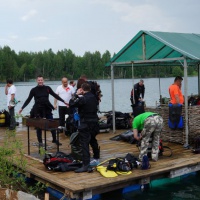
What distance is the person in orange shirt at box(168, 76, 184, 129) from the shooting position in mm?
8856

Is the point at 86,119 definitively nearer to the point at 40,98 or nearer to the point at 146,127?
the point at 146,127

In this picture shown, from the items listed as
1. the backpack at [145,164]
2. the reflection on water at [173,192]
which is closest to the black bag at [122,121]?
the reflection on water at [173,192]

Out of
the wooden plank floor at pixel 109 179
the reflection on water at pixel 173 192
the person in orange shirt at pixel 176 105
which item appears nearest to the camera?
the wooden plank floor at pixel 109 179

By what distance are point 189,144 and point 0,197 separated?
17.1 ft

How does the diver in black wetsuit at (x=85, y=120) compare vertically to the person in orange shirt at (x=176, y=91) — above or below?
below

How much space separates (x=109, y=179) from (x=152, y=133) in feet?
5.03

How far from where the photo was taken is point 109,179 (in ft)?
21.2

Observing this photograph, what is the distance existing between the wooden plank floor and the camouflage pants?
262 millimetres

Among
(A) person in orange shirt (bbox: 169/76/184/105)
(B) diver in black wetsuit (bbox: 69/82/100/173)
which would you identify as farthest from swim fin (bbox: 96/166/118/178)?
(A) person in orange shirt (bbox: 169/76/184/105)

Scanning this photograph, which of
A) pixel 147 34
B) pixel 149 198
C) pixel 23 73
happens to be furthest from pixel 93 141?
pixel 23 73

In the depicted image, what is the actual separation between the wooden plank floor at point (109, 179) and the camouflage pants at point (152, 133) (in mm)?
262

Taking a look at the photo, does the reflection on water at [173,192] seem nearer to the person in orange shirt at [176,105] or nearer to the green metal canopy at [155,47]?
the person in orange shirt at [176,105]

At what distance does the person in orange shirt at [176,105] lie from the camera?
8.86 m

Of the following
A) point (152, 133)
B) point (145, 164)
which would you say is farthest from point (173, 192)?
point (152, 133)
